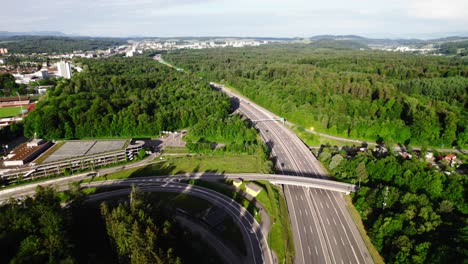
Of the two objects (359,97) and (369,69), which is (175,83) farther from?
(369,69)

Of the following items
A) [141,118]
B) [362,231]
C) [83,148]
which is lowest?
[362,231]

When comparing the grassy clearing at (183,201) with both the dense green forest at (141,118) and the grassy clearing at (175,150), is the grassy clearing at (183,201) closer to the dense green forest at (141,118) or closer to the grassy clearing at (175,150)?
the grassy clearing at (175,150)

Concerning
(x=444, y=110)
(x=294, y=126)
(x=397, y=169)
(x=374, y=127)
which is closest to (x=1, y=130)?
(x=294, y=126)

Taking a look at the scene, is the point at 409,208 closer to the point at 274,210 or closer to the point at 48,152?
the point at 274,210

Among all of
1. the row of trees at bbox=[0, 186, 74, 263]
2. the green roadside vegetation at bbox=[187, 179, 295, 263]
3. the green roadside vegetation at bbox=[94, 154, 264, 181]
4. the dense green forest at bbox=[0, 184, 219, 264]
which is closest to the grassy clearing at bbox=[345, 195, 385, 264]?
the green roadside vegetation at bbox=[187, 179, 295, 263]

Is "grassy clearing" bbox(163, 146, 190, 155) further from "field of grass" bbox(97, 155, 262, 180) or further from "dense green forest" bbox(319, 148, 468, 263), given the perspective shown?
"dense green forest" bbox(319, 148, 468, 263)

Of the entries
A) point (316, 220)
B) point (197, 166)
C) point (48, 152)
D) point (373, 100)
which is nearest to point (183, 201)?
point (197, 166)
